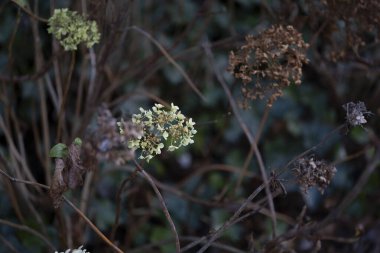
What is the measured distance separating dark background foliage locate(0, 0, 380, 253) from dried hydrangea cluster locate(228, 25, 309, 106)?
221 millimetres

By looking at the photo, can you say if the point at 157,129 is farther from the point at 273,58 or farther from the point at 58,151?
the point at 273,58

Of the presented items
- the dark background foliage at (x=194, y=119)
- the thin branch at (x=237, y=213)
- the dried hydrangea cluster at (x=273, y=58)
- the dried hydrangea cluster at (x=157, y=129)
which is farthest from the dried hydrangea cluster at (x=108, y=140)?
the dark background foliage at (x=194, y=119)

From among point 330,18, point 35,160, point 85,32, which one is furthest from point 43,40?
point 330,18

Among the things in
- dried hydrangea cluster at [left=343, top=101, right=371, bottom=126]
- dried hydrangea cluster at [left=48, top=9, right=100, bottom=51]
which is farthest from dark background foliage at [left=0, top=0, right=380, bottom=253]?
dried hydrangea cluster at [left=343, top=101, right=371, bottom=126]

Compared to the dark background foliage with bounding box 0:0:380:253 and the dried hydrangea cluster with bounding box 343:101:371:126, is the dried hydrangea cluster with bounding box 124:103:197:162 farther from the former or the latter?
the dark background foliage with bounding box 0:0:380:253

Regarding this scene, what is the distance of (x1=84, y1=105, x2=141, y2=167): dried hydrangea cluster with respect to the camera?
0.82 m

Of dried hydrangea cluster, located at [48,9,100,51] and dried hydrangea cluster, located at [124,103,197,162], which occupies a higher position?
dried hydrangea cluster, located at [48,9,100,51]

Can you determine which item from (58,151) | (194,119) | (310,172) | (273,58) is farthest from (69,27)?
(194,119)

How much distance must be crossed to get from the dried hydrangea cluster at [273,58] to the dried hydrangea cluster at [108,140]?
0.37 m

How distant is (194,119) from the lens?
221cm

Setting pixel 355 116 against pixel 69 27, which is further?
pixel 69 27

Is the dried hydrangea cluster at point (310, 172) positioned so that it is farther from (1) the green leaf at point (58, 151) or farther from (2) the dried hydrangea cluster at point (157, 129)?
(1) the green leaf at point (58, 151)

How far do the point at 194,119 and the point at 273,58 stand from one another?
3.49ft

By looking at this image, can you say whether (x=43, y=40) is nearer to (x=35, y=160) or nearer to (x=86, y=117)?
(x=35, y=160)
